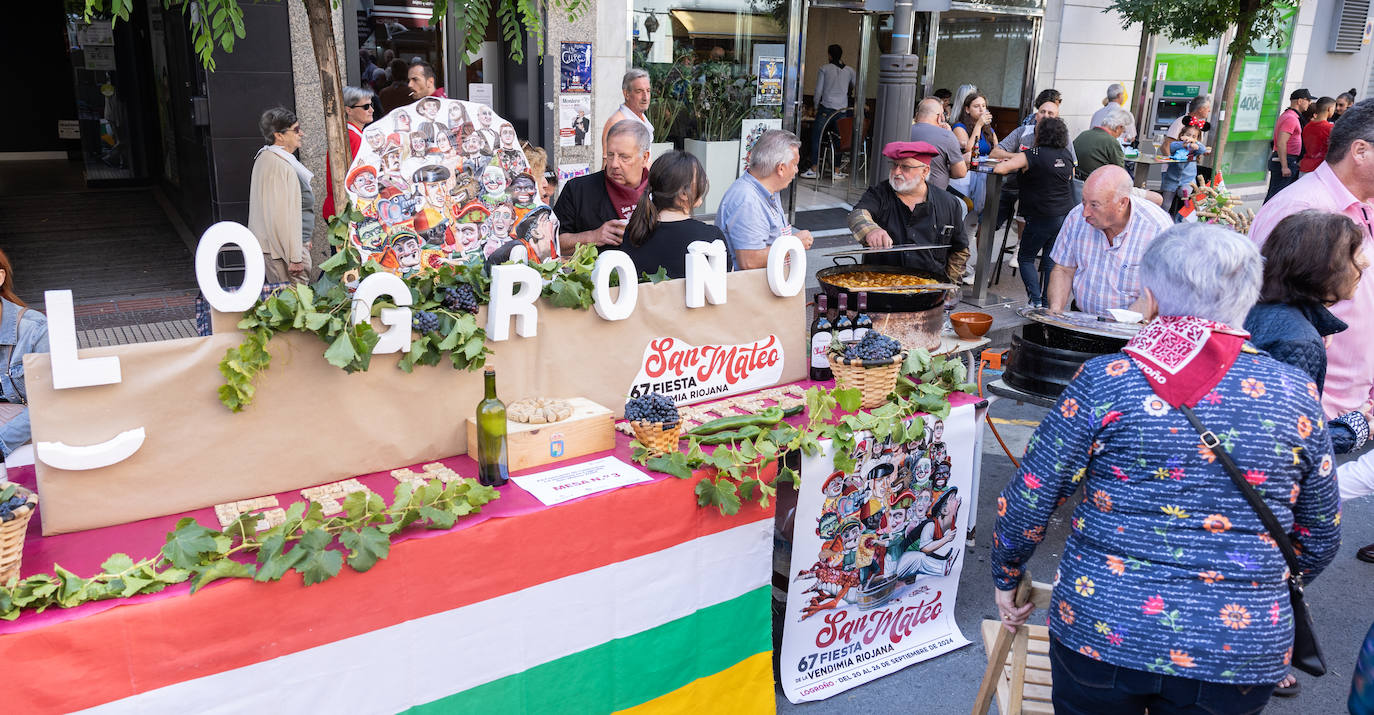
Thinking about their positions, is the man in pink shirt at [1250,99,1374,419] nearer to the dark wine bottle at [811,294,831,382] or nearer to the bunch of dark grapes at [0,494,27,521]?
the dark wine bottle at [811,294,831,382]

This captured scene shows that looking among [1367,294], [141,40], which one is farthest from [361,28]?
[1367,294]

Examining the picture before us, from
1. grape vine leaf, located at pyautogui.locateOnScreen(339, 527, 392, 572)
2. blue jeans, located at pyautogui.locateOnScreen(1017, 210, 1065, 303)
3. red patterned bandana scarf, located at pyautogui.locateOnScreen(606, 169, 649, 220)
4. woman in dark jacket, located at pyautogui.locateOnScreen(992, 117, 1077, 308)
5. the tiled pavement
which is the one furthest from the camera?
blue jeans, located at pyautogui.locateOnScreen(1017, 210, 1065, 303)

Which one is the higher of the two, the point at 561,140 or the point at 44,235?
the point at 561,140

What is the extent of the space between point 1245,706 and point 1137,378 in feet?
2.56

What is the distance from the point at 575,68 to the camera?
9711 millimetres

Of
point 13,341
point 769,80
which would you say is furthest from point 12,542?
point 769,80

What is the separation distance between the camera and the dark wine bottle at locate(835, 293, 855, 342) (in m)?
3.93

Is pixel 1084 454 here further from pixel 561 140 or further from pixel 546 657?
pixel 561 140

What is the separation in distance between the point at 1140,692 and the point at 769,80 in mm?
10173

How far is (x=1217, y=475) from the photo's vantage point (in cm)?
212

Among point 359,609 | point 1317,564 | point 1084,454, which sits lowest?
point 359,609

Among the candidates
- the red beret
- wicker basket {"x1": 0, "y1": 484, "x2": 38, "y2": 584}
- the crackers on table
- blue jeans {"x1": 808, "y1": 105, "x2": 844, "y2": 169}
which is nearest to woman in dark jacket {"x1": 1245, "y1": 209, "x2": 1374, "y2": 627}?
the red beret

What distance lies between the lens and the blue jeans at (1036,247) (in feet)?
28.5

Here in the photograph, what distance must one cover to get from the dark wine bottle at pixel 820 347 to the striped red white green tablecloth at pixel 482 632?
90 centimetres
